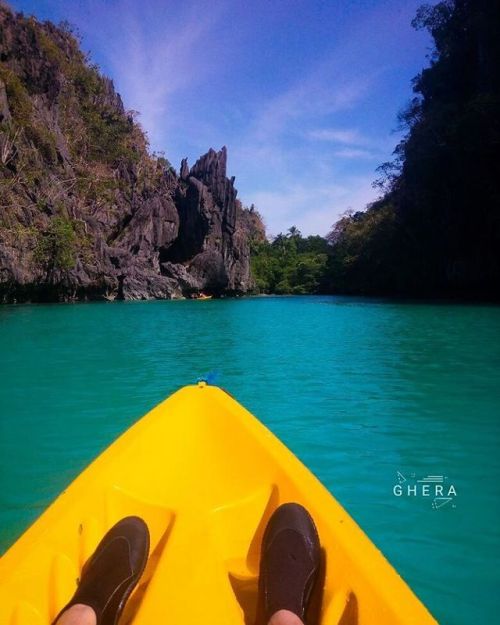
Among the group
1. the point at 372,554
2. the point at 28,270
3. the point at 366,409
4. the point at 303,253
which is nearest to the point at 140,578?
the point at 372,554

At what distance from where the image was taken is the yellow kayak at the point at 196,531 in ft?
4.77

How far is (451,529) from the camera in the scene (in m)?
2.56

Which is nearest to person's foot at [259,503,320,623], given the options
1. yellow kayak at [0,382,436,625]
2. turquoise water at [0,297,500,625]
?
yellow kayak at [0,382,436,625]

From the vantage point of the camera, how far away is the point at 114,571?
1.66m

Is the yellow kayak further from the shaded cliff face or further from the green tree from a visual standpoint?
the green tree

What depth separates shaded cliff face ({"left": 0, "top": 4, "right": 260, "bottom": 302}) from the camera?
1070 inches

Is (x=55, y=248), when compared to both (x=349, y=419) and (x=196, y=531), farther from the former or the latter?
(x=196, y=531)

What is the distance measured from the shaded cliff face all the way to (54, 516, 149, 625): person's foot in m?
25.6

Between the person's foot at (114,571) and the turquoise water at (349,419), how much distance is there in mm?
1027

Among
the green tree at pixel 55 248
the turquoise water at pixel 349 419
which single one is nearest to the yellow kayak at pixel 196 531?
the turquoise water at pixel 349 419

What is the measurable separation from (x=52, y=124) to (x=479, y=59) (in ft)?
90.5

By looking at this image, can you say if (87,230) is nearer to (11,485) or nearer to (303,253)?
(11,485)

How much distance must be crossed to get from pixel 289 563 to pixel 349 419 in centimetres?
290

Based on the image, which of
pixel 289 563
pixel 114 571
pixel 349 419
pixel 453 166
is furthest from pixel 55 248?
pixel 289 563
